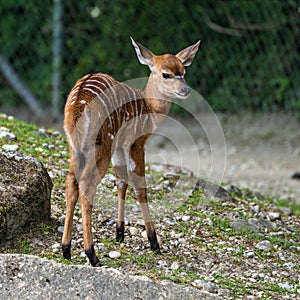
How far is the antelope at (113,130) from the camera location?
4375mm

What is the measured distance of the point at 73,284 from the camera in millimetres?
4039

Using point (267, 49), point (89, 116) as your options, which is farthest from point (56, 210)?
point (267, 49)

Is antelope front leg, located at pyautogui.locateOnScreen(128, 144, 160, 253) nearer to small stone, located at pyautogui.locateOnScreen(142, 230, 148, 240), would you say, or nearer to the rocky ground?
the rocky ground

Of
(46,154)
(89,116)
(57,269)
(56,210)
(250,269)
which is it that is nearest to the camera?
(57,269)

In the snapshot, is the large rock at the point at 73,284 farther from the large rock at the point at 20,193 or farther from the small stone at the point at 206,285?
the large rock at the point at 20,193

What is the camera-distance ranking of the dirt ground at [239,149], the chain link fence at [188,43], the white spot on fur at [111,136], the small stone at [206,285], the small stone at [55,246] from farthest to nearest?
the chain link fence at [188,43] < the dirt ground at [239,149] < the small stone at [55,246] < the white spot on fur at [111,136] < the small stone at [206,285]

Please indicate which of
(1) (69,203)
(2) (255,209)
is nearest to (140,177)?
(1) (69,203)

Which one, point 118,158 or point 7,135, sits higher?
point 118,158

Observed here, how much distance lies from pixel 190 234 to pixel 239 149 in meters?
4.03

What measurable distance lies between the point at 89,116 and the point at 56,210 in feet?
3.56

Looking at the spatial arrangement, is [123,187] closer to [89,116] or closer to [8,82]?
[89,116]

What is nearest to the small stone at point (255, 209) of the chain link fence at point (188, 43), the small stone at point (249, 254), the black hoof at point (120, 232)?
the small stone at point (249, 254)

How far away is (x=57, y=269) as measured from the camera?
4.09m

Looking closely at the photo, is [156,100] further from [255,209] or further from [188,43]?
[188,43]
